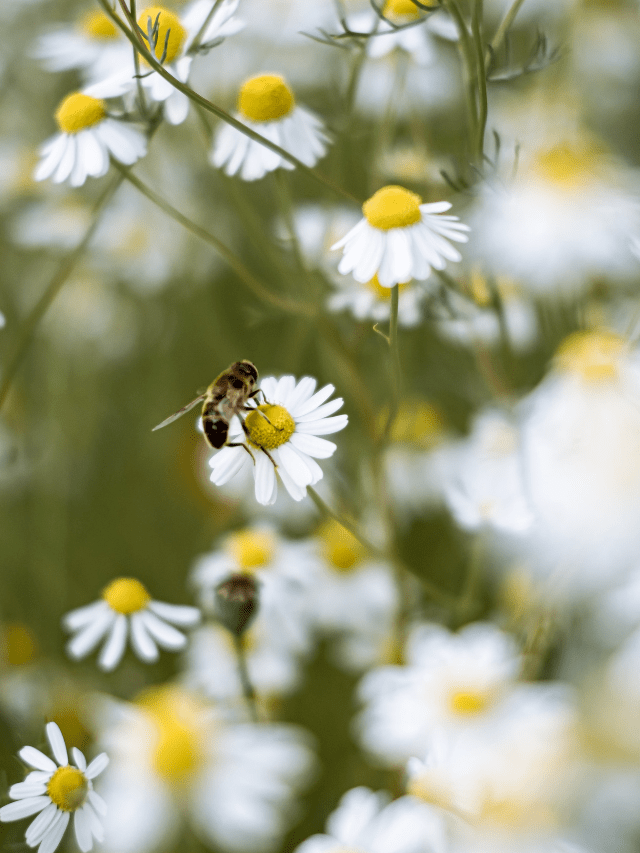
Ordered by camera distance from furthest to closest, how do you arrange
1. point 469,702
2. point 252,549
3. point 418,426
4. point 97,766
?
point 418,426 → point 252,549 → point 469,702 → point 97,766

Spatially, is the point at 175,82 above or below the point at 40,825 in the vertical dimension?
above

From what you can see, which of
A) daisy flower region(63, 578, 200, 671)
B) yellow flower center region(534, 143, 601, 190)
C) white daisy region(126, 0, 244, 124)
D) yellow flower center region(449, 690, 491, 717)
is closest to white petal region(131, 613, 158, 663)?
daisy flower region(63, 578, 200, 671)

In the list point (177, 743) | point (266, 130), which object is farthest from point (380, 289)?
point (177, 743)

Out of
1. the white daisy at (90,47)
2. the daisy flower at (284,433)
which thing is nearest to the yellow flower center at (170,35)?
Result: the white daisy at (90,47)

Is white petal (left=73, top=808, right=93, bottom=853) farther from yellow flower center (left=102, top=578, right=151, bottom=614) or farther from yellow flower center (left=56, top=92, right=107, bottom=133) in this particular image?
yellow flower center (left=56, top=92, right=107, bottom=133)

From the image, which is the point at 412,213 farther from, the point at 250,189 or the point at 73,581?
the point at 250,189

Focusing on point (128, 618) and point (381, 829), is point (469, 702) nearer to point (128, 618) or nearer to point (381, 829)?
point (381, 829)

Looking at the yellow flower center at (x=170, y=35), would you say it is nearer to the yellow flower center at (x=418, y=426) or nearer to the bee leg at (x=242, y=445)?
the bee leg at (x=242, y=445)
